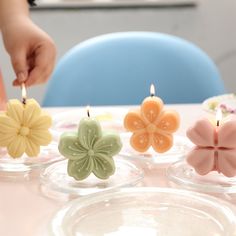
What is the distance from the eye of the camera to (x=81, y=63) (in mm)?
1456

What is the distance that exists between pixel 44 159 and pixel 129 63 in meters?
0.74

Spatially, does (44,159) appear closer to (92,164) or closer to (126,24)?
(92,164)

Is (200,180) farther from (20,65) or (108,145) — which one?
(20,65)

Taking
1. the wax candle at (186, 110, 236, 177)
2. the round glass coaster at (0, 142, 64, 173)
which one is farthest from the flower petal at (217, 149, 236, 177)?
the round glass coaster at (0, 142, 64, 173)

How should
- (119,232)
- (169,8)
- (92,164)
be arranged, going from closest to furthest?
1. (119,232)
2. (92,164)
3. (169,8)

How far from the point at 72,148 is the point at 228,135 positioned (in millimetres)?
188

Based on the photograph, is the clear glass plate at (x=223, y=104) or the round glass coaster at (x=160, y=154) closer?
the round glass coaster at (x=160, y=154)

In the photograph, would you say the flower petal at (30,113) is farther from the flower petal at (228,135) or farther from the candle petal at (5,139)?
the flower petal at (228,135)

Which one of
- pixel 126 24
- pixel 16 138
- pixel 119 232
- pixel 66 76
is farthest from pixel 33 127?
pixel 126 24

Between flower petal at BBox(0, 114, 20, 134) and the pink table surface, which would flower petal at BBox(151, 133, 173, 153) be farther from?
flower petal at BBox(0, 114, 20, 134)

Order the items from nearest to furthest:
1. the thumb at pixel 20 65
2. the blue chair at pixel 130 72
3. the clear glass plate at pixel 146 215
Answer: the clear glass plate at pixel 146 215
the thumb at pixel 20 65
the blue chair at pixel 130 72

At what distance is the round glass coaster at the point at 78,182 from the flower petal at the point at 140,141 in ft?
0.16

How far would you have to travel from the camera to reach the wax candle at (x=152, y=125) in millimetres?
768

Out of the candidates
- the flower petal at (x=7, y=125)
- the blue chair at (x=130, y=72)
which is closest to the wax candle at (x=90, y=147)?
the flower petal at (x=7, y=125)
